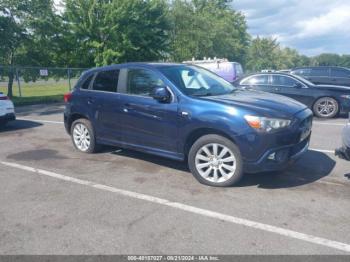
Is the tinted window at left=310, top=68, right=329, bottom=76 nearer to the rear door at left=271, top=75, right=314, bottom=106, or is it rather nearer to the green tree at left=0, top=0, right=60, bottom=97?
the rear door at left=271, top=75, right=314, bottom=106

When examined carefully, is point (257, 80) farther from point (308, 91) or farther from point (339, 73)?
point (339, 73)

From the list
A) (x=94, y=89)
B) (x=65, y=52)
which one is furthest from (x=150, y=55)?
(x=94, y=89)

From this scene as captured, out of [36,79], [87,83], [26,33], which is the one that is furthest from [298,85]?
[26,33]

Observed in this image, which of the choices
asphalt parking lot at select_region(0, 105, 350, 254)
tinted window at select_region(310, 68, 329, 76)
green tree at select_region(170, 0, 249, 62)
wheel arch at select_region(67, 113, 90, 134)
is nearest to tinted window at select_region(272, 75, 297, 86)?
asphalt parking lot at select_region(0, 105, 350, 254)

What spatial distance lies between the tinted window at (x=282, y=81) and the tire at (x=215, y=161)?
7.29 m

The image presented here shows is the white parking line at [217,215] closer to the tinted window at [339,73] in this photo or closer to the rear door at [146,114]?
the rear door at [146,114]

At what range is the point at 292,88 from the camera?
11031mm

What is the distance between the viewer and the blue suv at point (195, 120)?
4.42 metres

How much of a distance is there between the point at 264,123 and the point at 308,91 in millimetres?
7292

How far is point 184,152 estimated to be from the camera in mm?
5059

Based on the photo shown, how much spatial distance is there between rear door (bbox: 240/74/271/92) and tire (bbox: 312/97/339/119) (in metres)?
1.59

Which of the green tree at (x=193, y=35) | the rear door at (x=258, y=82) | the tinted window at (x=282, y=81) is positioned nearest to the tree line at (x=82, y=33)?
the green tree at (x=193, y=35)

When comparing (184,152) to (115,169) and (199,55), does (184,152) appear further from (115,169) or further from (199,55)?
(199,55)

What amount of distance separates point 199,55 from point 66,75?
79.7 feet
